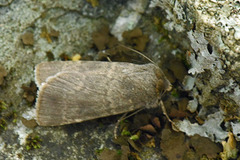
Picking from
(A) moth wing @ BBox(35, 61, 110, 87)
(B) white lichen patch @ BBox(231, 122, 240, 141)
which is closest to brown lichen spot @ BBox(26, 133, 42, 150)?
(A) moth wing @ BBox(35, 61, 110, 87)

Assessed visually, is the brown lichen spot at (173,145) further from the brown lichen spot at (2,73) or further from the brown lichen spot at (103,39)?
the brown lichen spot at (2,73)

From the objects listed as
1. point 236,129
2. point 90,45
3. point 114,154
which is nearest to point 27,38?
point 90,45

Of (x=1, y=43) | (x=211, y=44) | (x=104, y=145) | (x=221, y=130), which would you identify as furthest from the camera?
(x=1, y=43)

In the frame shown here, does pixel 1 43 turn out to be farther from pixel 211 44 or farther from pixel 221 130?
pixel 221 130

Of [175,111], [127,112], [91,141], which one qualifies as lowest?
[91,141]

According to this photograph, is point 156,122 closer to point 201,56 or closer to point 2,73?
point 201,56

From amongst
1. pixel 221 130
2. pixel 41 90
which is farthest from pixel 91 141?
pixel 221 130

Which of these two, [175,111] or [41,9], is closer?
[175,111]
